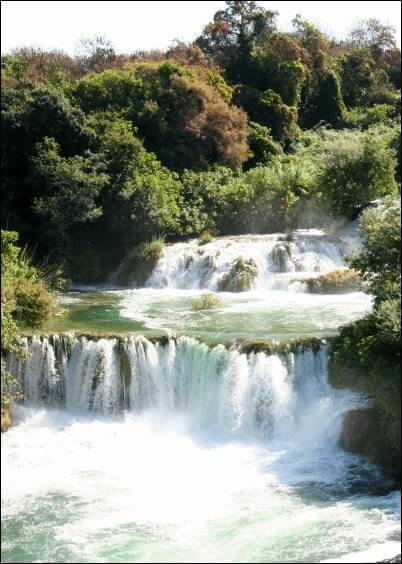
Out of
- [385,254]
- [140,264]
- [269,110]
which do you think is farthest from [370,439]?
[269,110]

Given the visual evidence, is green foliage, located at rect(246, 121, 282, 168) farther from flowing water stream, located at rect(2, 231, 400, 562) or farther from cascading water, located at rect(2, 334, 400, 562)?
cascading water, located at rect(2, 334, 400, 562)

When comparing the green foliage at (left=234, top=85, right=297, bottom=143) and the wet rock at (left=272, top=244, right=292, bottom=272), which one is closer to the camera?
the wet rock at (left=272, top=244, right=292, bottom=272)

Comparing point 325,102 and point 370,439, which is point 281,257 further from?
point 325,102

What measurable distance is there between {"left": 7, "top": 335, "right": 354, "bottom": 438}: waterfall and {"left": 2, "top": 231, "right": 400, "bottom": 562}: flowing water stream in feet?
0.08

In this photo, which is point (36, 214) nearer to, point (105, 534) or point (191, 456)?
point (191, 456)

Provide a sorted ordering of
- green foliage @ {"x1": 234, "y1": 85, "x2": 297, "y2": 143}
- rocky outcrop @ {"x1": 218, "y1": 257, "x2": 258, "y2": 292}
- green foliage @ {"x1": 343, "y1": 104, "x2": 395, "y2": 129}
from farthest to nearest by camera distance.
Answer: green foliage @ {"x1": 343, "y1": 104, "x2": 395, "y2": 129} < green foliage @ {"x1": 234, "y1": 85, "x2": 297, "y2": 143} < rocky outcrop @ {"x1": 218, "y1": 257, "x2": 258, "y2": 292}

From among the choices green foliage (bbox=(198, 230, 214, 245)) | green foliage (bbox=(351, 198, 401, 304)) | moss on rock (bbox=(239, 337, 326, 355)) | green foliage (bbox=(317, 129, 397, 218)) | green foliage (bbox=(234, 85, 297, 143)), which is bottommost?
moss on rock (bbox=(239, 337, 326, 355))

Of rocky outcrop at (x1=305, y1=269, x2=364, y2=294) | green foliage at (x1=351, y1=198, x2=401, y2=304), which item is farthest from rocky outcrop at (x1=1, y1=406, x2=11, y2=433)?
rocky outcrop at (x1=305, y1=269, x2=364, y2=294)

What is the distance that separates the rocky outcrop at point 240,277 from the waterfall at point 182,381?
6299mm

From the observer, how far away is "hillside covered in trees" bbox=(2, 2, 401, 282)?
25.2 metres

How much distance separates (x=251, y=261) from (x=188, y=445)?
903 cm

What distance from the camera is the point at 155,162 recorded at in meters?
28.0

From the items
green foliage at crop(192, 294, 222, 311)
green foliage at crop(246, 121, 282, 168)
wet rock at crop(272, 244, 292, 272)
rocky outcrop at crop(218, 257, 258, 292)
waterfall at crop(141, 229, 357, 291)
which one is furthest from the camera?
green foliage at crop(246, 121, 282, 168)

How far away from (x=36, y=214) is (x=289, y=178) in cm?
885
